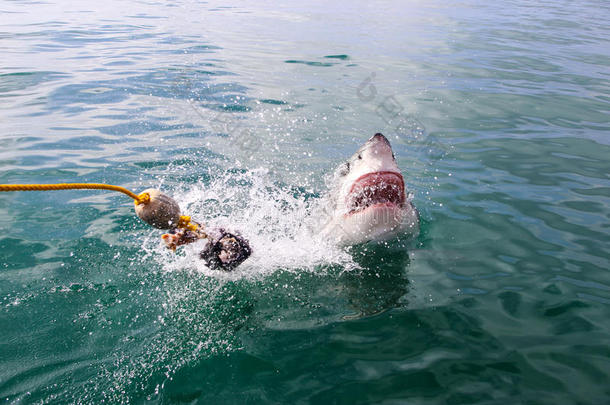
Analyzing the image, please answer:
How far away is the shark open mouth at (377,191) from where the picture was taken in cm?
391

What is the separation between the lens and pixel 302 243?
15.1 ft

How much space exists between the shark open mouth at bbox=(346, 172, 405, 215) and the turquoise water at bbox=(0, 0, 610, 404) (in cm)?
59

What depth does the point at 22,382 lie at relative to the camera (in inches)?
115

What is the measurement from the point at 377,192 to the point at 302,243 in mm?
1062

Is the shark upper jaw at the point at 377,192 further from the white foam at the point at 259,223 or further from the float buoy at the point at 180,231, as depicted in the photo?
the float buoy at the point at 180,231

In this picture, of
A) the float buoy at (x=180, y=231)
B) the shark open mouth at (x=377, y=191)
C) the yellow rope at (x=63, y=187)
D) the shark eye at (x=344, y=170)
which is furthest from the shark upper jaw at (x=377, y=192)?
the yellow rope at (x=63, y=187)

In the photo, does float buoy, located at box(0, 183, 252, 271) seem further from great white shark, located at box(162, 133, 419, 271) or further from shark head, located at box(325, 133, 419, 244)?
shark head, located at box(325, 133, 419, 244)

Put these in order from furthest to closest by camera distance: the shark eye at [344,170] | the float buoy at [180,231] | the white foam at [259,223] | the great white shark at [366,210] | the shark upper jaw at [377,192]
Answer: the shark eye at [344,170] → the white foam at [259,223] → the shark upper jaw at [377,192] → the great white shark at [366,210] → the float buoy at [180,231]

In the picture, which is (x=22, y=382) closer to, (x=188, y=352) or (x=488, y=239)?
(x=188, y=352)

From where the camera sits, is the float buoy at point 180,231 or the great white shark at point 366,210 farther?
the great white shark at point 366,210

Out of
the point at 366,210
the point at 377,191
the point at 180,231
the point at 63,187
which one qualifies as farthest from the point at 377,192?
the point at 63,187

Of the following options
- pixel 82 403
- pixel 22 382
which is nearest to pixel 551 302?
pixel 82 403

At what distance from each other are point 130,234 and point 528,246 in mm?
4155

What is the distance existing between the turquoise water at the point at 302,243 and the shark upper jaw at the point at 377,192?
1.93 ft
